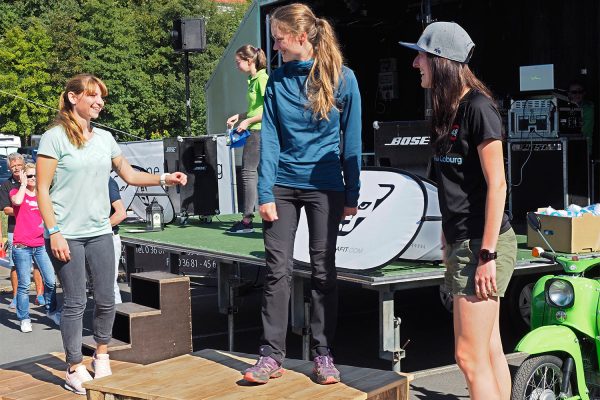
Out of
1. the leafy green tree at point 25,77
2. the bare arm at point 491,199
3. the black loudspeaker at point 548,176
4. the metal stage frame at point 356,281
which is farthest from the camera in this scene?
the leafy green tree at point 25,77

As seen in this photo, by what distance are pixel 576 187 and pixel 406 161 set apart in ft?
7.45

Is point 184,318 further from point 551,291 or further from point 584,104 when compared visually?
point 584,104

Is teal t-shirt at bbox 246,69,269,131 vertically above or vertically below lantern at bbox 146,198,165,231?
above

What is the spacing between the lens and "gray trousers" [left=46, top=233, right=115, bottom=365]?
179 inches

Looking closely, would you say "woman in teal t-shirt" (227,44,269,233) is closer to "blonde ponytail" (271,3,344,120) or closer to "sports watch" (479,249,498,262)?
"blonde ponytail" (271,3,344,120)

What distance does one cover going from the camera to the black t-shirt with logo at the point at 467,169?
3359 millimetres

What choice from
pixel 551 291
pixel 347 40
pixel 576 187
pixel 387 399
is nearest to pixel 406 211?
→ pixel 551 291

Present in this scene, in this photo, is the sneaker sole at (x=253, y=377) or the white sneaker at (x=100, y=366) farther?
the white sneaker at (x=100, y=366)

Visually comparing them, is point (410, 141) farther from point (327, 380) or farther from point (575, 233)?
point (327, 380)

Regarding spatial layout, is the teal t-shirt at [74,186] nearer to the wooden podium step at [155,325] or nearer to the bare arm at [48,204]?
the bare arm at [48,204]

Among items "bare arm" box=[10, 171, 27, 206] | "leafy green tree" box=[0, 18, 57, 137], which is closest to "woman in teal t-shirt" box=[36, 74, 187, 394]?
"bare arm" box=[10, 171, 27, 206]

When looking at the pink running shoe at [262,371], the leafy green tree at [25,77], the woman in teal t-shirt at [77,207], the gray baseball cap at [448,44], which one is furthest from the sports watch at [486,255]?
the leafy green tree at [25,77]

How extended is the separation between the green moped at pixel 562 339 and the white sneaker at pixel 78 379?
7.42 ft

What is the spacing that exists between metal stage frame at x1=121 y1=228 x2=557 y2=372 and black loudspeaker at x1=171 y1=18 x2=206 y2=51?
655cm
